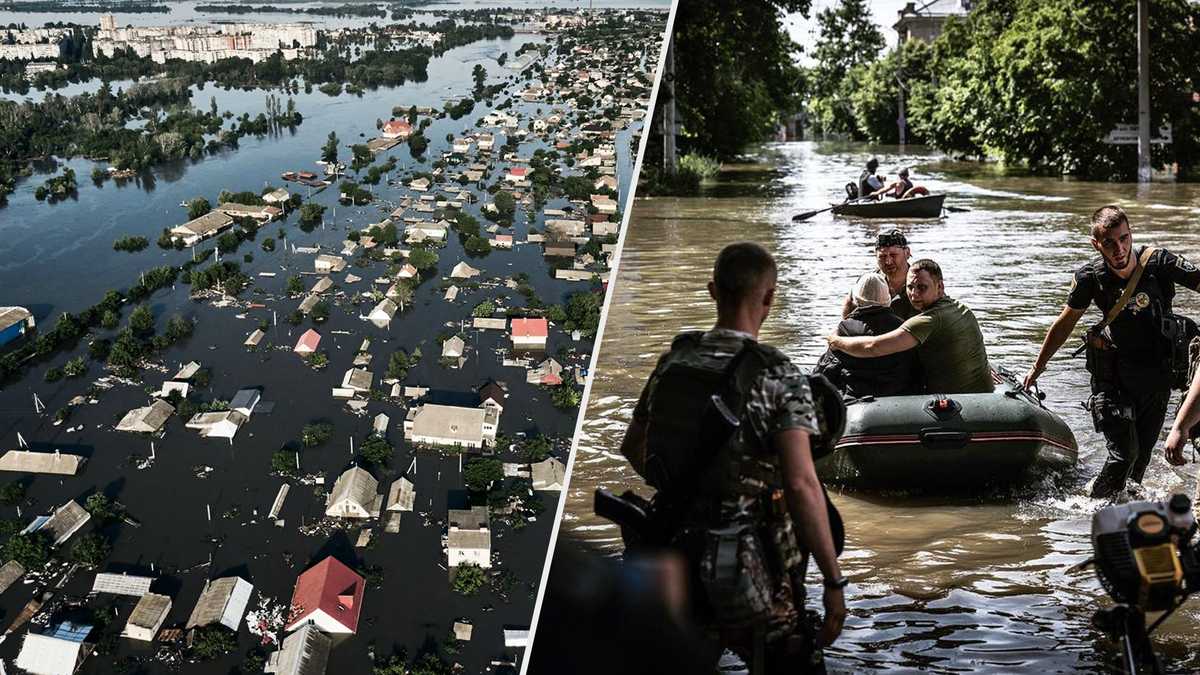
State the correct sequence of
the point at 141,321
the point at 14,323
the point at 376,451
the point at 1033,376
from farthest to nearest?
1. the point at 376,451
2. the point at 141,321
3. the point at 14,323
4. the point at 1033,376

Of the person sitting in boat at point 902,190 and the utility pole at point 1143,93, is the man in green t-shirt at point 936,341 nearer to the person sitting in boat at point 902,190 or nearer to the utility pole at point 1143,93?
the person sitting in boat at point 902,190

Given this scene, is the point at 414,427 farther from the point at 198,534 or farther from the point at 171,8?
the point at 171,8

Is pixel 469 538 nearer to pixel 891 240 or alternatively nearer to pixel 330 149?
pixel 330 149

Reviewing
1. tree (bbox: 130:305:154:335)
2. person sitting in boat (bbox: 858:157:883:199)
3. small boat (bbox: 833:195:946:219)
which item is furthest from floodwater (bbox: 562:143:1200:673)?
tree (bbox: 130:305:154:335)

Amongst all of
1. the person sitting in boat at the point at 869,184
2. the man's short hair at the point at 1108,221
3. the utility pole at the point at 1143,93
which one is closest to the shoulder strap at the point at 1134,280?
the man's short hair at the point at 1108,221

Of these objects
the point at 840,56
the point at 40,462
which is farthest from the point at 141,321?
the point at 840,56

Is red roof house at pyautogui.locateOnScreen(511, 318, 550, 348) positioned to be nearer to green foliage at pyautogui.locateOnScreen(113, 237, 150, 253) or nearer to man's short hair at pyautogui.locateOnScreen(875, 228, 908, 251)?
green foliage at pyautogui.locateOnScreen(113, 237, 150, 253)
